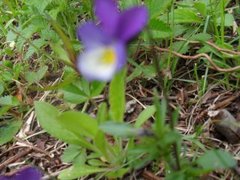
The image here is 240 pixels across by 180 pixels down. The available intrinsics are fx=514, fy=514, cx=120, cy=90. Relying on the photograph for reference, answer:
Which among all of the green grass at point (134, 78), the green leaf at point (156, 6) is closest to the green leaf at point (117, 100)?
the green grass at point (134, 78)

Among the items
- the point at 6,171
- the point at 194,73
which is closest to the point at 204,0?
the point at 194,73

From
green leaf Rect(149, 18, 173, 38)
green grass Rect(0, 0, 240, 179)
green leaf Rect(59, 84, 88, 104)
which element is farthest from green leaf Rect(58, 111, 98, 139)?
green leaf Rect(149, 18, 173, 38)

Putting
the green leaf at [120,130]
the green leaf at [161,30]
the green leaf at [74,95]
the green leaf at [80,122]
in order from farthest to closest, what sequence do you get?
1. the green leaf at [161,30]
2. the green leaf at [74,95]
3. the green leaf at [80,122]
4. the green leaf at [120,130]

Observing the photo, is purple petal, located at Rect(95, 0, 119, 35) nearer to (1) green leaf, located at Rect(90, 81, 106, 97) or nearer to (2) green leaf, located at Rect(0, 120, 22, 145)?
(1) green leaf, located at Rect(90, 81, 106, 97)

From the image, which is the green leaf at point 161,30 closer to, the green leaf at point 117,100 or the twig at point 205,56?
the twig at point 205,56

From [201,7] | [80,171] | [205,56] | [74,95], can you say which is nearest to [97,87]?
[74,95]

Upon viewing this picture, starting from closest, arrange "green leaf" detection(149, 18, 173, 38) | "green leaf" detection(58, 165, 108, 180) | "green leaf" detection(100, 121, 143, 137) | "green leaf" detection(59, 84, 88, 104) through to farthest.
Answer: "green leaf" detection(100, 121, 143, 137)
"green leaf" detection(58, 165, 108, 180)
"green leaf" detection(59, 84, 88, 104)
"green leaf" detection(149, 18, 173, 38)
